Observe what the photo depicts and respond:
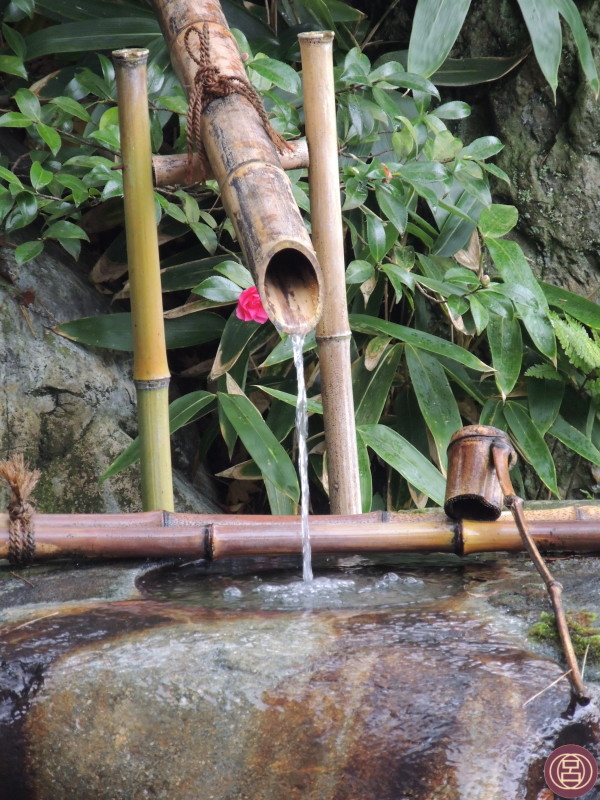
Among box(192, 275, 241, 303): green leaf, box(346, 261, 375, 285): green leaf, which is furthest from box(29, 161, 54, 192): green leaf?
box(346, 261, 375, 285): green leaf

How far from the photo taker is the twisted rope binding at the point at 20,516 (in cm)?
158

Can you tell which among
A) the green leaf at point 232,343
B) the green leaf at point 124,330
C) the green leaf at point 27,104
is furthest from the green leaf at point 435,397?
the green leaf at point 27,104

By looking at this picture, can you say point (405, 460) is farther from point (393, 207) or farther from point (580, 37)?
point (580, 37)

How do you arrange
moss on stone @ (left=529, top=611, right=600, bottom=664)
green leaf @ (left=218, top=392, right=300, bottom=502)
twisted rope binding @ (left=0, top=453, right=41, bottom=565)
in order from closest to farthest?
moss on stone @ (left=529, top=611, right=600, bottom=664) → twisted rope binding @ (left=0, top=453, right=41, bottom=565) → green leaf @ (left=218, top=392, right=300, bottom=502)

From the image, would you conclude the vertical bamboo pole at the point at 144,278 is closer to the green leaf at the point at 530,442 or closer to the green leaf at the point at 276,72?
the green leaf at the point at 276,72

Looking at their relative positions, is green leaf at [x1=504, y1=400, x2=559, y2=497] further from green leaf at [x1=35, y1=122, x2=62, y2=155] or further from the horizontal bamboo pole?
green leaf at [x1=35, y1=122, x2=62, y2=155]

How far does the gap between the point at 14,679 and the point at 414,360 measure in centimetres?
201

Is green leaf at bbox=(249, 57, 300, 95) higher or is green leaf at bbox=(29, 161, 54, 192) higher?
green leaf at bbox=(249, 57, 300, 95)

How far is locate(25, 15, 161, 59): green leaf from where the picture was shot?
9.64 feet

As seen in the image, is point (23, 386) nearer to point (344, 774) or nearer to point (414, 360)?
point (414, 360)

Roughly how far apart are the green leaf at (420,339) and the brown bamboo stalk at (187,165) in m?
1.07

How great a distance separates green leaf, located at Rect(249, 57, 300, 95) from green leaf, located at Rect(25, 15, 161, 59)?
2.27ft

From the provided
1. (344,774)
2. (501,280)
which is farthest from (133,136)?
(501,280)

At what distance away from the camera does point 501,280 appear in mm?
3189
